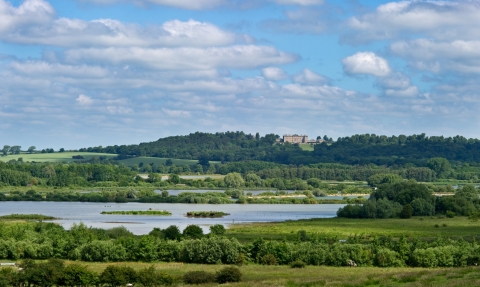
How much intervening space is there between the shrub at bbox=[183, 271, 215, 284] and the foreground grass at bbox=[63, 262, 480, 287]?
0.49 m

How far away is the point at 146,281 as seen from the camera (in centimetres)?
4016

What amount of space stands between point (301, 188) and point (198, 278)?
491 feet

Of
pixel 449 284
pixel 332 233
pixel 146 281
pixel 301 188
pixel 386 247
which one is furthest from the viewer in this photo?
pixel 301 188

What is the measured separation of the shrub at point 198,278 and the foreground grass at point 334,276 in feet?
1.62

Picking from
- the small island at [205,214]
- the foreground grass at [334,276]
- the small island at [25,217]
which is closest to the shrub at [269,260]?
the foreground grass at [334,276]

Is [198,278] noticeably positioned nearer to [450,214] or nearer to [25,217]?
[25,217]

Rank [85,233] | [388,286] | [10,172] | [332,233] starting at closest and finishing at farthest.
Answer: [388,286] < [85,233] < [332,233] < [10,172]

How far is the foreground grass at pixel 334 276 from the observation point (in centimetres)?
3441

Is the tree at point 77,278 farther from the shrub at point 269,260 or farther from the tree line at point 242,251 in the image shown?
the shrub at point 269,260

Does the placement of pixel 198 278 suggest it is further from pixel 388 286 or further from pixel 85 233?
pixel 85 233

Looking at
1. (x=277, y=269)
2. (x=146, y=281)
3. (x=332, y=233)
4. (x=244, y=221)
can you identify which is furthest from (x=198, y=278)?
(x=244, y=221)

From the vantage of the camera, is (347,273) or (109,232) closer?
(347,273)

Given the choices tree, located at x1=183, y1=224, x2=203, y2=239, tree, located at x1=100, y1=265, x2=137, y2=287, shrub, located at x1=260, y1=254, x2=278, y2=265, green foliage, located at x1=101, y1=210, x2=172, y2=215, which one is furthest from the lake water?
tree, located at x1=100, y1=265, x2=137, y2=287

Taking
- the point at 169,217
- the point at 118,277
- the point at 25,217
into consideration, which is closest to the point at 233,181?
the point at 169,217
